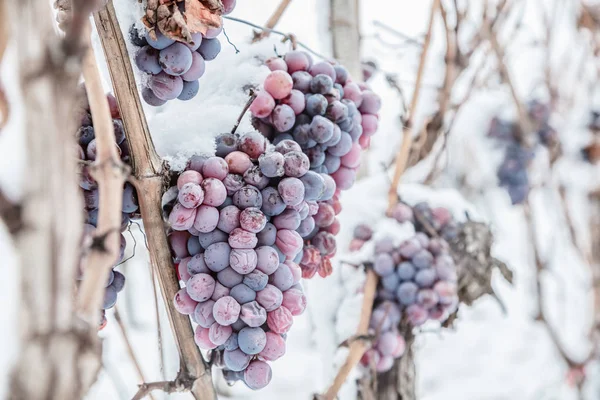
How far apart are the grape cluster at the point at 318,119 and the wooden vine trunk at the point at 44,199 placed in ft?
1.06

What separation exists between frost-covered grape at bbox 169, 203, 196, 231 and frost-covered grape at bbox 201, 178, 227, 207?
0.02m

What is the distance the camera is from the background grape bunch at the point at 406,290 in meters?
0.79

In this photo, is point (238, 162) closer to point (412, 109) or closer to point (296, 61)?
point (296, 61)

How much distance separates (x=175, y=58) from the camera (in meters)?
0.44

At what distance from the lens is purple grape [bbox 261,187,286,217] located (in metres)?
0.47

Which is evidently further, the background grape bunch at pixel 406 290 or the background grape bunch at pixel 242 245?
the background grape bunch at pixel 406 290

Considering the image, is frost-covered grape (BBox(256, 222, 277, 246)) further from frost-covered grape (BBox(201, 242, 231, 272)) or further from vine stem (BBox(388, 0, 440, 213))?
vine stem (BBox(388, 0, 440, 213))

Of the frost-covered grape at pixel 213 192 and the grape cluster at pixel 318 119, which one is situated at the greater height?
the grape cluster at pixel 318 119

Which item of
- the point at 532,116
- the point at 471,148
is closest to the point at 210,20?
the point at 471,148

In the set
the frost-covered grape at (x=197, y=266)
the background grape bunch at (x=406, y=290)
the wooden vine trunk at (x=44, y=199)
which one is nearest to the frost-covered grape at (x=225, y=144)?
the frost-covered grape at (x=197, y=266)

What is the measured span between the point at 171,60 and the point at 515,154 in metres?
1.27

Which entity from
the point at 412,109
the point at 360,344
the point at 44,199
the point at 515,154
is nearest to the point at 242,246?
the point at 44,199

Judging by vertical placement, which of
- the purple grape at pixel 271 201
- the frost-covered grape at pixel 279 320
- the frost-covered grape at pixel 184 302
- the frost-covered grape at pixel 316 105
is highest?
the frost-covered grape at pixel 316 105

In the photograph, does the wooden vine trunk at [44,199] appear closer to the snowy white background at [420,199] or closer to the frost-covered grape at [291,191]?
the snowy white background at [420,199]
